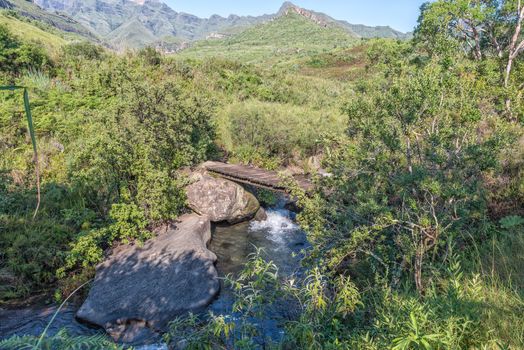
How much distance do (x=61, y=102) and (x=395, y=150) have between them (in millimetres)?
11742

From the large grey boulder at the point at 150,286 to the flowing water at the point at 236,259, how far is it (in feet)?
0.87

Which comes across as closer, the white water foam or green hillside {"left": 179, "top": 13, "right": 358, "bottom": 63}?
the white water foam

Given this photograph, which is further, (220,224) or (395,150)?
(220,224)

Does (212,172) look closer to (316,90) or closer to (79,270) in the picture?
(79,270)

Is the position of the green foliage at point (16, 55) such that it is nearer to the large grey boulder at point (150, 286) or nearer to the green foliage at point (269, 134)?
the green foliage at point (269, 134)

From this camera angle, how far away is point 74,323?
5.21 m

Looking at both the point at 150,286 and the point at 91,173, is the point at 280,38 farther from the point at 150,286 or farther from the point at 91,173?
the point at 150,286

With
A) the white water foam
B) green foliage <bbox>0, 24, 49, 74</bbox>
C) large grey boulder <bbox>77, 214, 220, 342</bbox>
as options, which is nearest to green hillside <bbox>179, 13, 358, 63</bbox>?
green foliage <bbox>0, 24, 49, 74</bbox>

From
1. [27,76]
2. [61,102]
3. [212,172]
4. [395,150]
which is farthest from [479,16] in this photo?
[27,76]

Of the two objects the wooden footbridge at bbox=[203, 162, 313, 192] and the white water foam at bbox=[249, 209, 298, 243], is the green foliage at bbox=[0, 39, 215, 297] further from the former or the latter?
the white water foam at bbox=[249, 209, 298, 243]

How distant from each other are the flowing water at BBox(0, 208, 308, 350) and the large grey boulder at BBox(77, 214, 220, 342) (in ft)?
0.87

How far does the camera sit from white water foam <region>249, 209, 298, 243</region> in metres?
8.46

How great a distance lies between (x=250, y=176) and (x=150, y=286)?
4164 mm

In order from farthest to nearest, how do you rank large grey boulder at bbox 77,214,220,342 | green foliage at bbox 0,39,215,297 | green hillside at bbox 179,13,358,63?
green hillside at bbox 179,13,358,63 < green foliage at bbox 0,39,215,297 < large grey boulder at bbox 77,214,220,342
